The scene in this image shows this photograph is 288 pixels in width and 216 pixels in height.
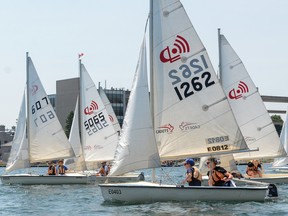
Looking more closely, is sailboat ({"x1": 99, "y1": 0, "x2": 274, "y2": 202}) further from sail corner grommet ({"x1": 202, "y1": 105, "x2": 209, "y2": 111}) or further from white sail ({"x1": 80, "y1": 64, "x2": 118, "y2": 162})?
white sail ({"x1": 80, "y1": 64, "x2": 118, "y2": 162})

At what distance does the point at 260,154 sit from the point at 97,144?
32.3 feet

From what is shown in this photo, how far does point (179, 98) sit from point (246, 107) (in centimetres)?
1095

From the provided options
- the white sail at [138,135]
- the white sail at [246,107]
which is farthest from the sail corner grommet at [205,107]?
the white sail at [246,107]

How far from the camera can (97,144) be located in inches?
1526

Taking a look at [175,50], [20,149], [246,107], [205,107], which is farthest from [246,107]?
[20,149]

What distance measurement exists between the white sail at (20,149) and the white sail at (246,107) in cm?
1087

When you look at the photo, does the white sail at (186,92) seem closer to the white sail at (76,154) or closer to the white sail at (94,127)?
the white sail at (94,127)

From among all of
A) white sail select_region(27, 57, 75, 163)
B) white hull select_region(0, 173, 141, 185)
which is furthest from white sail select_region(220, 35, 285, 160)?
white sail select_region(27, 57, 75, 163)

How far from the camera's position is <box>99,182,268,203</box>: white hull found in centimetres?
2050

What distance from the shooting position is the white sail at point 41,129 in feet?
116

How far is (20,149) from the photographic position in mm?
36000

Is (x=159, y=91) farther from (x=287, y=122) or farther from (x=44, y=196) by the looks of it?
(x=287, y=122)

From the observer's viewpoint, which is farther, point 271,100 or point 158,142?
point 271,100

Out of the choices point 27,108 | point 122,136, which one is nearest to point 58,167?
point 27,108
